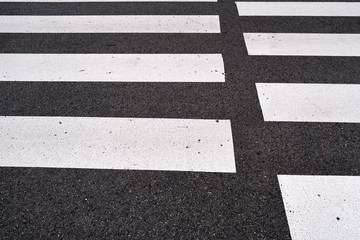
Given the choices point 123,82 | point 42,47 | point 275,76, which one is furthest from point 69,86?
point 275,76

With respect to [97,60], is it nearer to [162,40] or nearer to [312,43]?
[162,40]

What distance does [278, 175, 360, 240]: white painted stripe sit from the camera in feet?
8.01

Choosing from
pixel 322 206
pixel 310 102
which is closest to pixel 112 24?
pixel 310 102

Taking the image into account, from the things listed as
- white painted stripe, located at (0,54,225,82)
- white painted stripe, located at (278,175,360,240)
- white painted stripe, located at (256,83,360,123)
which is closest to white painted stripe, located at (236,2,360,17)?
white painted stripe, located at (0,54,225,82)

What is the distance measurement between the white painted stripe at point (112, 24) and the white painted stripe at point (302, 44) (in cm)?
65

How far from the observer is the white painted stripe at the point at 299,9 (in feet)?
16.8

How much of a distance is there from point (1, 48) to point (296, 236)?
426 centimetres

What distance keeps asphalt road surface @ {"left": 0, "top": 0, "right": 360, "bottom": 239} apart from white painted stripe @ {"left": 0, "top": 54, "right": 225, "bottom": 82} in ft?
0.16

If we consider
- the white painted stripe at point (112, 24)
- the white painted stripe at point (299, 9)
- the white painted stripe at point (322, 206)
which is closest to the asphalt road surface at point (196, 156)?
the white painted stripe at point (322, 206)

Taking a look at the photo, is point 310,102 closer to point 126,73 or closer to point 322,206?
point 322,206

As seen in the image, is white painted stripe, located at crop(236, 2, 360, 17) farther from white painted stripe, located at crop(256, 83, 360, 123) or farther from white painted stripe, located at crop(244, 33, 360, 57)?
white painted stripe, located at crop(256, 83, 360, 123)

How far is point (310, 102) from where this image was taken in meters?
3.56

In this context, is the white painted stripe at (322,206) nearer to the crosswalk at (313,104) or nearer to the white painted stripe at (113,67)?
the crosswalk at (313,104)

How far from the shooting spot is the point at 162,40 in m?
4.59
